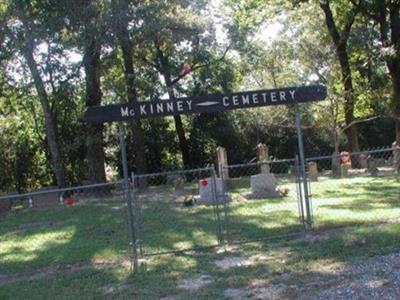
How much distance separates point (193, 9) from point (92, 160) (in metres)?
9.78

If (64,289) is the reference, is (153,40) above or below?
above

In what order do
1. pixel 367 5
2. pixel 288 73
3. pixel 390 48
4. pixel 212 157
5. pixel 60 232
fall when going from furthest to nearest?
pixel 212 157, pixel 288 73, pixel 367 5, pixel 390 48, pixel 60 232

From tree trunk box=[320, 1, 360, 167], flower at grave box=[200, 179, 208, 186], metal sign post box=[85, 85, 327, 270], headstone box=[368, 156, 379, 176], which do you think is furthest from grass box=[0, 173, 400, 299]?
tree trunk box=[320, 1, 360, 167]

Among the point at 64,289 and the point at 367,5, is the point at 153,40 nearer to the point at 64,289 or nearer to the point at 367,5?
the point at 367,5

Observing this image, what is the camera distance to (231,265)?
9.41 metres

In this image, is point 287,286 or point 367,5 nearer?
point 287,286

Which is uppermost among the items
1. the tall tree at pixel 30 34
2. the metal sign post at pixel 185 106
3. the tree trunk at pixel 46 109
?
the tall tree at pixel 30 34

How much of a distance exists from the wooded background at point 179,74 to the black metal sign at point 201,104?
1262cm

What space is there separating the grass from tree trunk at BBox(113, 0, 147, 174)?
5992 mm

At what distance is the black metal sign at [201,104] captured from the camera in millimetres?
10023

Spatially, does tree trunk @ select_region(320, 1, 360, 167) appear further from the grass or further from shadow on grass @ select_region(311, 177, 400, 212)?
the grass

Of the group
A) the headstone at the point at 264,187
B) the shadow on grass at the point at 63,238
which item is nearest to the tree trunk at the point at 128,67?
the shadow on grass at the point at 63,238

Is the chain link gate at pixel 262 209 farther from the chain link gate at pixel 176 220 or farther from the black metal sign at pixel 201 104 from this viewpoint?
the black metal sign at pixel 201 104

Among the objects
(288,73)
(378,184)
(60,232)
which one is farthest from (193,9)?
(60,232)
